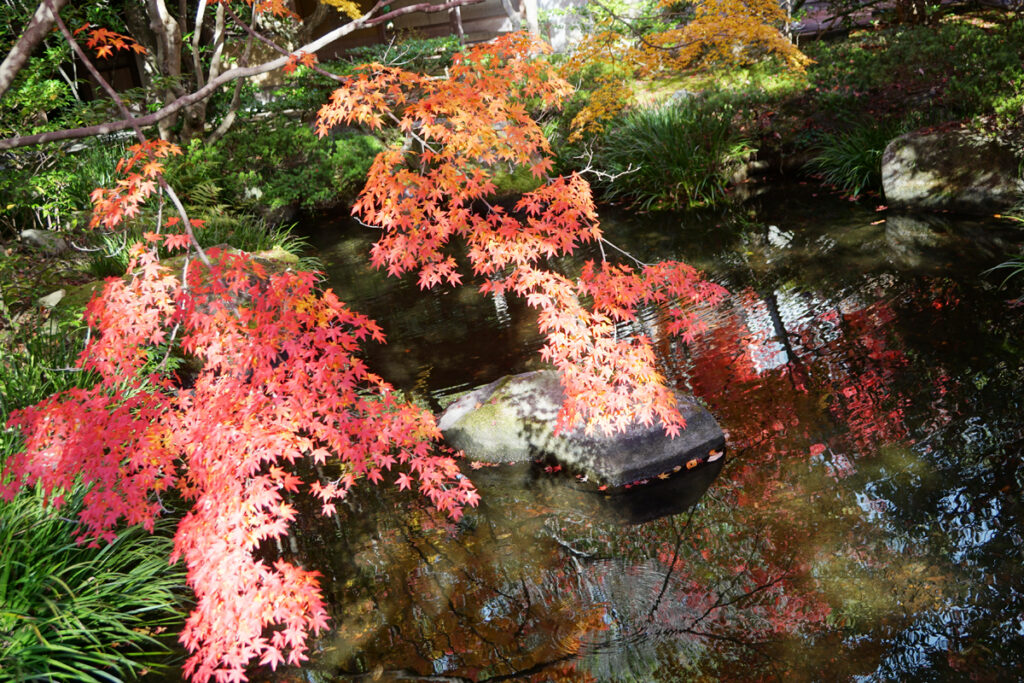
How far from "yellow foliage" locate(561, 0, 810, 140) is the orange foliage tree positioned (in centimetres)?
576

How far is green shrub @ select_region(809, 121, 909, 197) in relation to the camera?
9.23 m

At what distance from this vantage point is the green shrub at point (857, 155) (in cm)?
923

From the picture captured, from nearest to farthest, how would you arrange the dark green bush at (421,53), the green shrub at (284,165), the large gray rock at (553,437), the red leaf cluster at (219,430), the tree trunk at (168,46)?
the red leaf cluster at (219,430) < the large gray rock at (553,437) < the tree trunk at (168,46) < the green shrub at (284,165) < the dark green bush at (421,53)

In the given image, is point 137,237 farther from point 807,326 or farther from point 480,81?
point 807,326

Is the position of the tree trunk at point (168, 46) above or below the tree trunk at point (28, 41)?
below

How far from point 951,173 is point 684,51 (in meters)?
4.45

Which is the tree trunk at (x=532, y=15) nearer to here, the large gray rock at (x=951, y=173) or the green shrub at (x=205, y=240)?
the green shrub at (x=205, y=240)

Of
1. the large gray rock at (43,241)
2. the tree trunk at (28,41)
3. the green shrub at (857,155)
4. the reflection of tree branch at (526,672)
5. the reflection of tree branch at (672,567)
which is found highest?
the tree trunk at (28,41)

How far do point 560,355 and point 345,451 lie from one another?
1.39m

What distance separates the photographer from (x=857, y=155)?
31.0 ft

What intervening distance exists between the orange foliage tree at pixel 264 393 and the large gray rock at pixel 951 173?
5.15m

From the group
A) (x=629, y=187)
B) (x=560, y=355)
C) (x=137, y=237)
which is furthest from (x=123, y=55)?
(x=560, y=355)

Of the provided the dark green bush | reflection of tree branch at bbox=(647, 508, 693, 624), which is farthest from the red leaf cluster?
the dark green bush

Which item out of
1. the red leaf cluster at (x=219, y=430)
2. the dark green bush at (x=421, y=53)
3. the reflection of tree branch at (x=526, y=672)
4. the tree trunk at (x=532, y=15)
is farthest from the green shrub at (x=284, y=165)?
the reflection of tree branch at (x=526, y=672)
